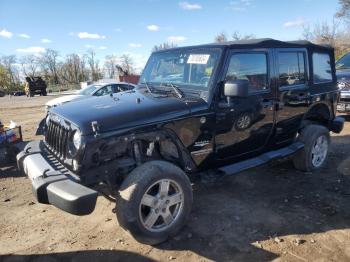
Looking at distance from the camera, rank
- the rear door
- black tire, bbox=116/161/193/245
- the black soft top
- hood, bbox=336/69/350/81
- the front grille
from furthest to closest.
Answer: hood, bbox=336/69/350/81 → the rear door → the black soft top → the front grille → black tire, bbox=116/161/193/245

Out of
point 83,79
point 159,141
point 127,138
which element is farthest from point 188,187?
point 83,79

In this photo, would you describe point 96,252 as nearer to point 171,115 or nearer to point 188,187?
point 188,187

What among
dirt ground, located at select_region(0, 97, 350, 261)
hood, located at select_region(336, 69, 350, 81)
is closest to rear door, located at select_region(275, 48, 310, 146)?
dirt ground, located at select_region(0, 97, 350, 261)

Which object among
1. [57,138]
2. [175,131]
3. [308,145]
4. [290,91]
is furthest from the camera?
[308,145]

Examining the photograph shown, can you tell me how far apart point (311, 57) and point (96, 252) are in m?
4.29

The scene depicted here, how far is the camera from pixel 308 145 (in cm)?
550

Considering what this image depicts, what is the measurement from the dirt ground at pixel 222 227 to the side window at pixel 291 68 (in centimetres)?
156

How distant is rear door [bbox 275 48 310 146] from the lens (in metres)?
4.94

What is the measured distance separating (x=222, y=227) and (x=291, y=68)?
2609mm

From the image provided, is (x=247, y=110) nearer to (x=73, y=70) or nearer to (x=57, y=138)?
(x=57, y=138)

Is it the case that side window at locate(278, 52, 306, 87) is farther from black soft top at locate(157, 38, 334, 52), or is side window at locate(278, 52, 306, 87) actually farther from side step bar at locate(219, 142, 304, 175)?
side step bar at locate(219, 142, 304, 175)

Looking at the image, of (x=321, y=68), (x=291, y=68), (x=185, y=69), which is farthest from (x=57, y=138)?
(x=321, y=68)

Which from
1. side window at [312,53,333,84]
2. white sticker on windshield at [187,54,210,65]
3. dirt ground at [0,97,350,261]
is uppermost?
white sticker on windshield at [187,54,210,65]

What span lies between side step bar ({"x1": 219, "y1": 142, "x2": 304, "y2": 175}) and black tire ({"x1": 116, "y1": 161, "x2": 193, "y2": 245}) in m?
0.88
